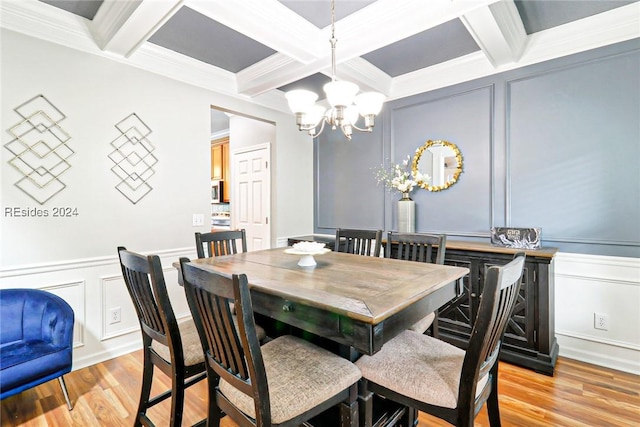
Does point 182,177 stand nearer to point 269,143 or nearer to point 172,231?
point 172,231

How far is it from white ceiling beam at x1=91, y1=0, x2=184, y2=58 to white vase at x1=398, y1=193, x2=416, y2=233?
253 centimetres

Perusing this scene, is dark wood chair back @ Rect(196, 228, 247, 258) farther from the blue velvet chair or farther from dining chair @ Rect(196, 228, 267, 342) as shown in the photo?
the blue velvet chair

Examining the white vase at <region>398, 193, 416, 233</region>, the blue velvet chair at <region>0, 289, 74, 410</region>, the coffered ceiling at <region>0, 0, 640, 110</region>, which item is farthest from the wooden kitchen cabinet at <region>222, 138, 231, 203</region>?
the blue velvet chair at <region>0, 289, 74, 410</region>

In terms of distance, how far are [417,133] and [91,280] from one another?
3338mm

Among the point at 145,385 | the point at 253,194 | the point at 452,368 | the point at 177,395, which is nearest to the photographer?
the point at 452,368

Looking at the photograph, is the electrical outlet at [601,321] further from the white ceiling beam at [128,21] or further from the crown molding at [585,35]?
the white ceiling beam at [128,21]

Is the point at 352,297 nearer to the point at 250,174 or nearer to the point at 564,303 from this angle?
the point at 564,303

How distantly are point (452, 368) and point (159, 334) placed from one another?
4.45ft

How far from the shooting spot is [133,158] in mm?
2750

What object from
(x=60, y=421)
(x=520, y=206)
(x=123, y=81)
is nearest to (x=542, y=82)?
(x=520, y=206)

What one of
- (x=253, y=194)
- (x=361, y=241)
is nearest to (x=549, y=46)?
(x=361, y=241)

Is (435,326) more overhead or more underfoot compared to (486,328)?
more underfoot

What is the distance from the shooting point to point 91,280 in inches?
99.6

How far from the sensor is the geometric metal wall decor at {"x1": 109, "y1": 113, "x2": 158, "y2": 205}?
267 cm
